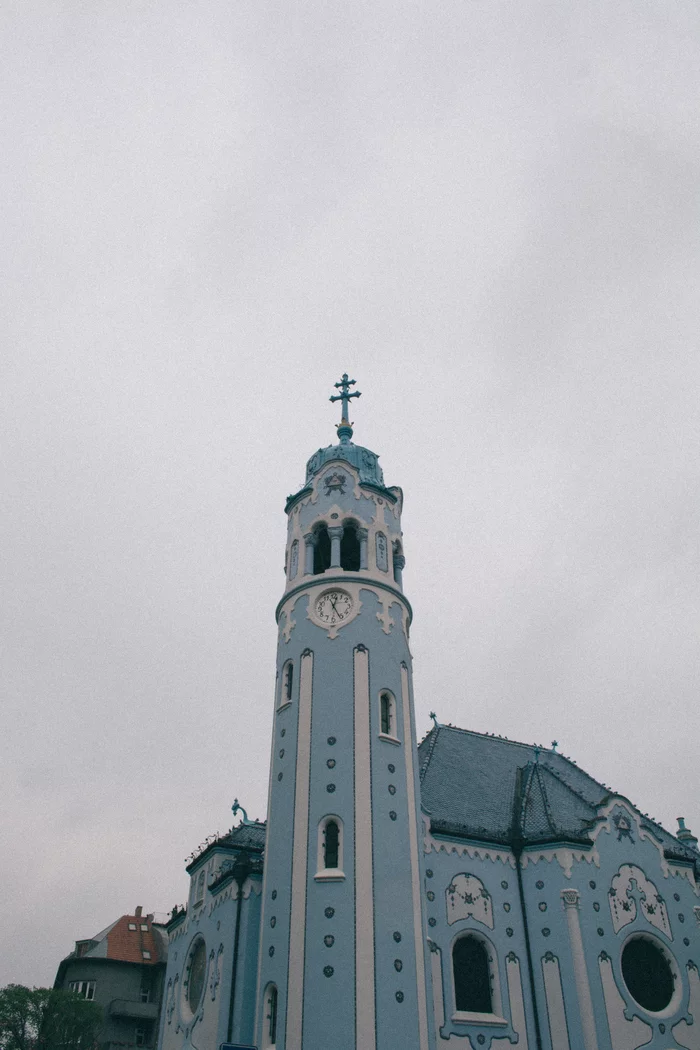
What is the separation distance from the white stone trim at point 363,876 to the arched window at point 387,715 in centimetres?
82

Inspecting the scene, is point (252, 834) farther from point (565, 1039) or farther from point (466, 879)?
point (565, 1039)

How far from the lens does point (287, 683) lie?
31.2 metres

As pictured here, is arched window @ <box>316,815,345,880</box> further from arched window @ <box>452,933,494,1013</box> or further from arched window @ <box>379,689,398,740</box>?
arched window @ <box>452,933,494,1013</box>

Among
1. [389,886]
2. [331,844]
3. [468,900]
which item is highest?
[331,844]

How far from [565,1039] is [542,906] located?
419 cm

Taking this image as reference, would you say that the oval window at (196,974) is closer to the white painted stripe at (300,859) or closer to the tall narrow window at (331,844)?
the white painted stripe at (300,859)

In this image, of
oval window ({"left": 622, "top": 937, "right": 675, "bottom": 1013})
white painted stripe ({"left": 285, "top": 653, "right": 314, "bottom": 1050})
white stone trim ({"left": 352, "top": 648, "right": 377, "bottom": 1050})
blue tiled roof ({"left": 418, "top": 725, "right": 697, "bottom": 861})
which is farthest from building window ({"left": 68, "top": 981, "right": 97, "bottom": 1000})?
oval window ({"left": 622, "top": 937, "right": 675, "bottom": 1013})

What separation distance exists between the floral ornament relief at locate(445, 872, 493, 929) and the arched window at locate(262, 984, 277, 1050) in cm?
699

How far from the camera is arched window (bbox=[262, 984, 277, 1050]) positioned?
81.1 feet

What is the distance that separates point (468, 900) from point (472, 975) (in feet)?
7.86

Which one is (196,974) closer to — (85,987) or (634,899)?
(634,899)

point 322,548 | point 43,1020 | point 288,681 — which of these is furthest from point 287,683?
point 43,1020

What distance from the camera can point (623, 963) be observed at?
29.8 m

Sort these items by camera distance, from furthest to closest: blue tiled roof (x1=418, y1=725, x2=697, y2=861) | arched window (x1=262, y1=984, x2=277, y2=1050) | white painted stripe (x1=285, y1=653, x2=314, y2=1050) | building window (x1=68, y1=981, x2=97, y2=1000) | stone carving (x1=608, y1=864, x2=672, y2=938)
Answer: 1. building window (x1=68, y1=981, x2=97, y2=1000)
2. blue tiled roof (x1=418, y1=725, x2=697, y2=861)
3. stone carving (x1=608, y1=864, x2=672, y2=938)
4. arched window (x1=262, y1=984, x2=277, y2=1050)
5. white painted stripe (x1=285, y1=653, x2=314, y2=1050)
